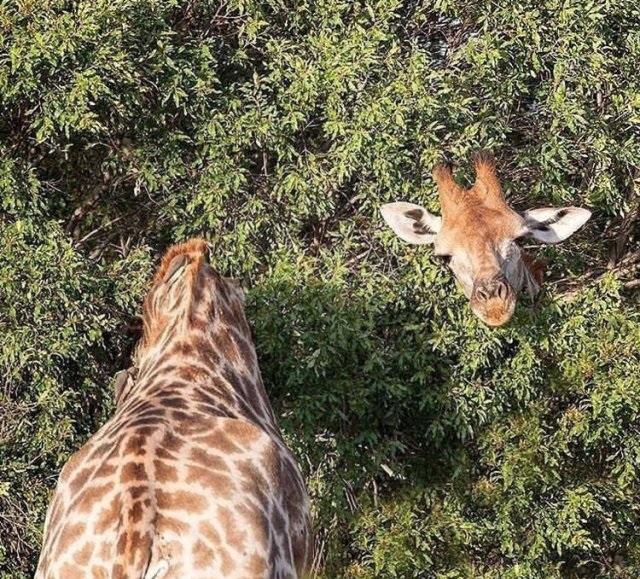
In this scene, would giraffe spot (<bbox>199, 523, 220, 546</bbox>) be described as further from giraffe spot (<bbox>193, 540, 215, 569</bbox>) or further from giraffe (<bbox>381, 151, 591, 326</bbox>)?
giraffe (<bbox>381, 151, 591, 326</bbox>)

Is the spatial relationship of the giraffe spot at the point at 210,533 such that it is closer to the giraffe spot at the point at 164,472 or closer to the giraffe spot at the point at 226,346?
the giraffe spot at the point at 164,472

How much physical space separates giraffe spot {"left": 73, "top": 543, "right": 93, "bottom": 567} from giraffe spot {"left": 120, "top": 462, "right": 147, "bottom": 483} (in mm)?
Result: 275

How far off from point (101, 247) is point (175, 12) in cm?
166

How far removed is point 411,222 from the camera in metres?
7.91

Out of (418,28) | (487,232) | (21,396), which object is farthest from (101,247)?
(487,232)

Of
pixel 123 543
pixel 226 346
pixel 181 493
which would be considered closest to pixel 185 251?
pixel 226 346

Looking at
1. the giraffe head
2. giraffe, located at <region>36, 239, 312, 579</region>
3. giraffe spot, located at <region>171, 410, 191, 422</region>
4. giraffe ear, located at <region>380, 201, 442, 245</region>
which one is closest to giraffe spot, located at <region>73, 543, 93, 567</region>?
giraffe, located at <region>36, 239, 312, 579</region>

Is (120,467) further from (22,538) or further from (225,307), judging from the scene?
(22,538)

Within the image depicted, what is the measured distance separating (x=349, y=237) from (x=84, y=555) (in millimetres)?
3951

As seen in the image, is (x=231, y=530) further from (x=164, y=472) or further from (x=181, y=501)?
(x=164, y=472)

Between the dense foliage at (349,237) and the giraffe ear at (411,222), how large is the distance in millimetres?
588

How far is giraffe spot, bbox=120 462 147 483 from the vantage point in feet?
17.3

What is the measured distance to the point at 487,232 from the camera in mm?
7395

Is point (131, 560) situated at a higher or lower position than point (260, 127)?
higher
